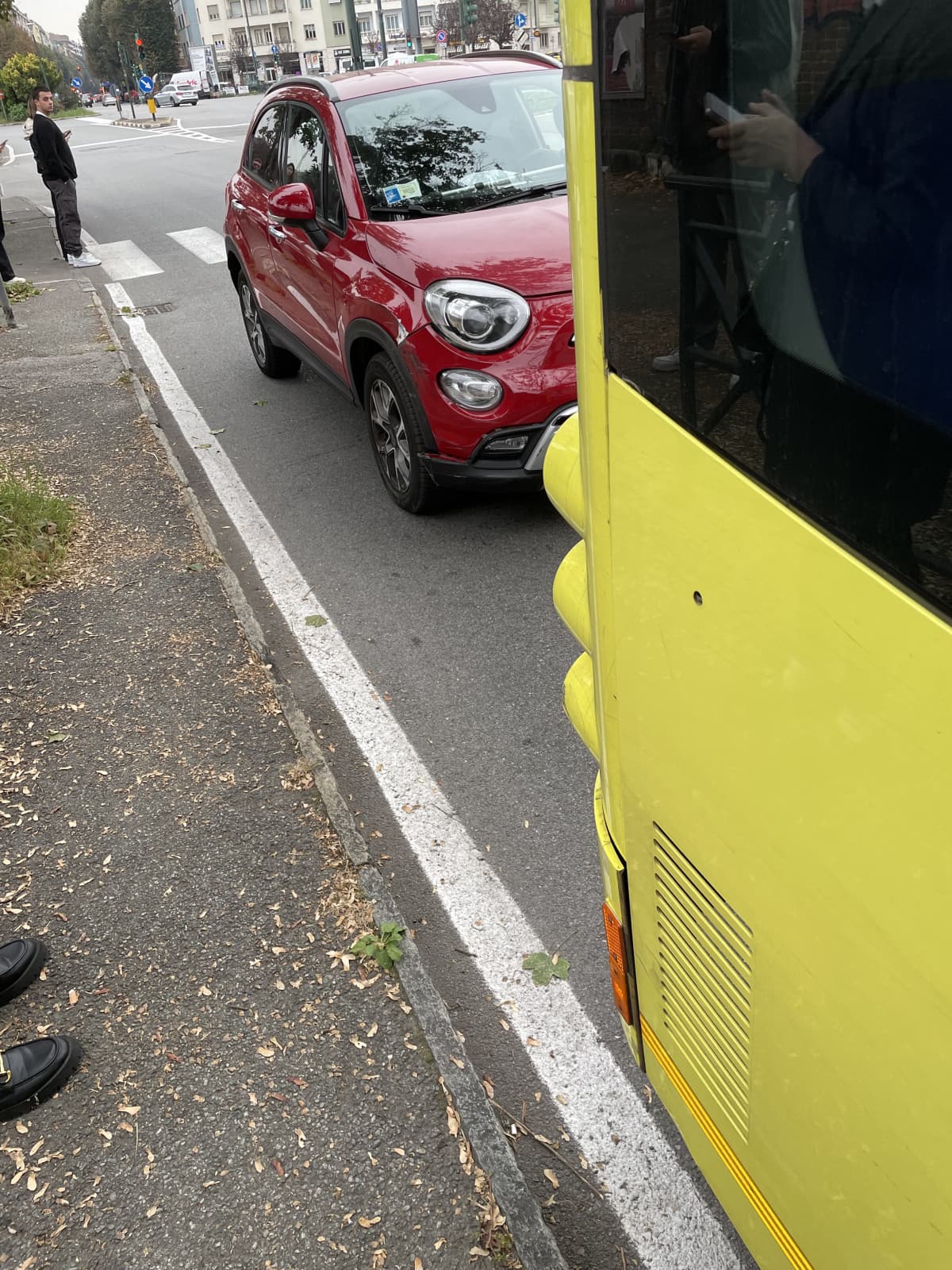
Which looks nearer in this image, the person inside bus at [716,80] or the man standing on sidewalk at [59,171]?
the person inside bus at [716,80]

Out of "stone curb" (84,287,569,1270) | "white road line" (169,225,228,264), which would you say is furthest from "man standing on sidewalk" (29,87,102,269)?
"stone curb" (84,287,569,1270)

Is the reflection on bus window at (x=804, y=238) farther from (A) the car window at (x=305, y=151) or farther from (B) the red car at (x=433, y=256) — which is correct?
(A) the car window at (x=305, y=151)

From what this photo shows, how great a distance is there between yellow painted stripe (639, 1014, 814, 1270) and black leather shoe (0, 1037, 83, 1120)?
1523 millimetres

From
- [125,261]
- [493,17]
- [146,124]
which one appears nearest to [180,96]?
[493,17]

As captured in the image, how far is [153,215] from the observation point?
17.0m

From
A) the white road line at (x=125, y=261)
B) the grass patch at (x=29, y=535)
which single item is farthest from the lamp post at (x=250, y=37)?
the grass patch at (x=29, y=535)

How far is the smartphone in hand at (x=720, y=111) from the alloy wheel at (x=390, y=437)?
3.92 meters

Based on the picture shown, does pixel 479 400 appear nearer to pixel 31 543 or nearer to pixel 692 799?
pixel 31 543

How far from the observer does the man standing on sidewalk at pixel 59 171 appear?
468 inches

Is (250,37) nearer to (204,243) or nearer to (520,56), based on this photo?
(204,243)

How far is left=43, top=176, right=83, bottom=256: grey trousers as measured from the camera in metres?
12.6

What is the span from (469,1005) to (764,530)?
1997 millimetres

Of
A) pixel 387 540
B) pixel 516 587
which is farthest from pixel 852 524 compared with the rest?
pixel 387 540

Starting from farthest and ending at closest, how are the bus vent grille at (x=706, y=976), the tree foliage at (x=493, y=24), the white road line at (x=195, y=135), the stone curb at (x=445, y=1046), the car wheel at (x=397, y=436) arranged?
the tree foliage at (x=493, y=24), the white road line at (x=195, y=135), the car wheel at (x=397, y=436), the stone curb at (x=445, y=1046), the bus vent grille at (x=706, y=976)
